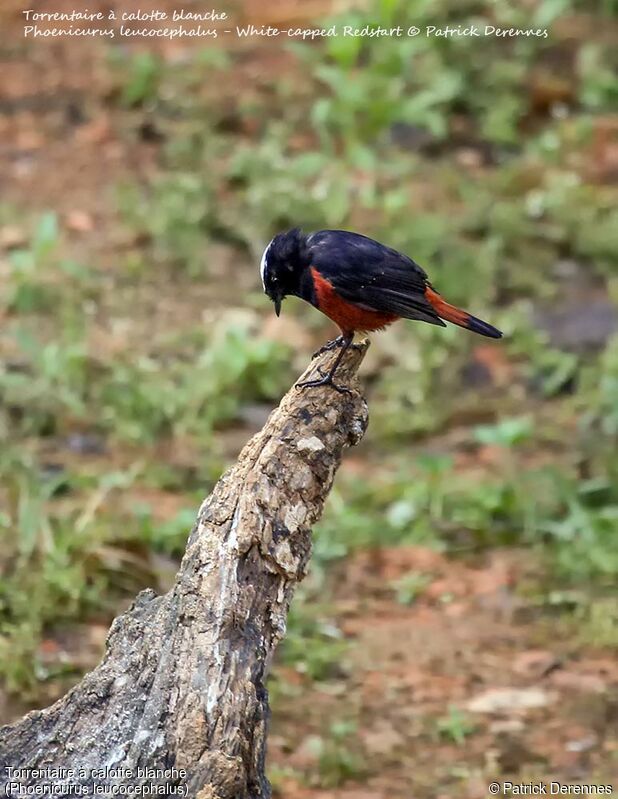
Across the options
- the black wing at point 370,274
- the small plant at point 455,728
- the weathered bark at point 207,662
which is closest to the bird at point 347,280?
the black wing at point 370,274

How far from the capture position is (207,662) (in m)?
3.04

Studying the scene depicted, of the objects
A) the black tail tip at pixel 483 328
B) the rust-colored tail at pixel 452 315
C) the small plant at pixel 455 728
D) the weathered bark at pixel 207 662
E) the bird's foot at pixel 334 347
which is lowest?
the weathered bark at pixel 207 662

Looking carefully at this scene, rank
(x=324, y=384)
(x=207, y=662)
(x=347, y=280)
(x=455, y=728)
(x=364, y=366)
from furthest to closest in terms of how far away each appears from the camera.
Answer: (x=364, y=366), (x=455, y=728), (x=347, y=280), (x=324, y=384), (x=207, y=662)

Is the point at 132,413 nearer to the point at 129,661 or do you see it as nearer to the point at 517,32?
the point at 129,661

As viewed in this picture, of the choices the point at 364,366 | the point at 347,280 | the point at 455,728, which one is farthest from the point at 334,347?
the point at 364,366

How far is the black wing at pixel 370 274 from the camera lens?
14.6ft

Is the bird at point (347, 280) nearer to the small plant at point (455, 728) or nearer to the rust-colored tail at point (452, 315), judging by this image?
the rust-colored tail at point (452, 315)

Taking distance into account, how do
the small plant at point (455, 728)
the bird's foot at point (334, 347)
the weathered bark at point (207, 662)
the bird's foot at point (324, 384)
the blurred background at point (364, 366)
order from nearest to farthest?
the weathered bark at point (207, 662)
the bird's foot at point (324, 384)
the bird's foot at point (334, 347)
the small plant at point (455, 728)
the blurred background at point (364, 366)

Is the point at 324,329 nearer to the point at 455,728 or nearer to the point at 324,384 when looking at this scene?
the point at 455,728

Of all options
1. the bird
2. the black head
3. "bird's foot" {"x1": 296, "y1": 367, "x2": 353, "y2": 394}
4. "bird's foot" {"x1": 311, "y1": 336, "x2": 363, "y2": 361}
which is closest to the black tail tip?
the bird

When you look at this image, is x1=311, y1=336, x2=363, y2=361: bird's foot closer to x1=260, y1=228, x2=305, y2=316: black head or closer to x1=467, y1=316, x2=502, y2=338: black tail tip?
x1=260, y1=228, x2=305, y2=316: black head

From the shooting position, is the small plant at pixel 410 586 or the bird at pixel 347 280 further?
the small plant at pixel 410 586

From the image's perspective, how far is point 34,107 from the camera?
9.22m

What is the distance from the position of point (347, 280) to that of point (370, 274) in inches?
4.3
